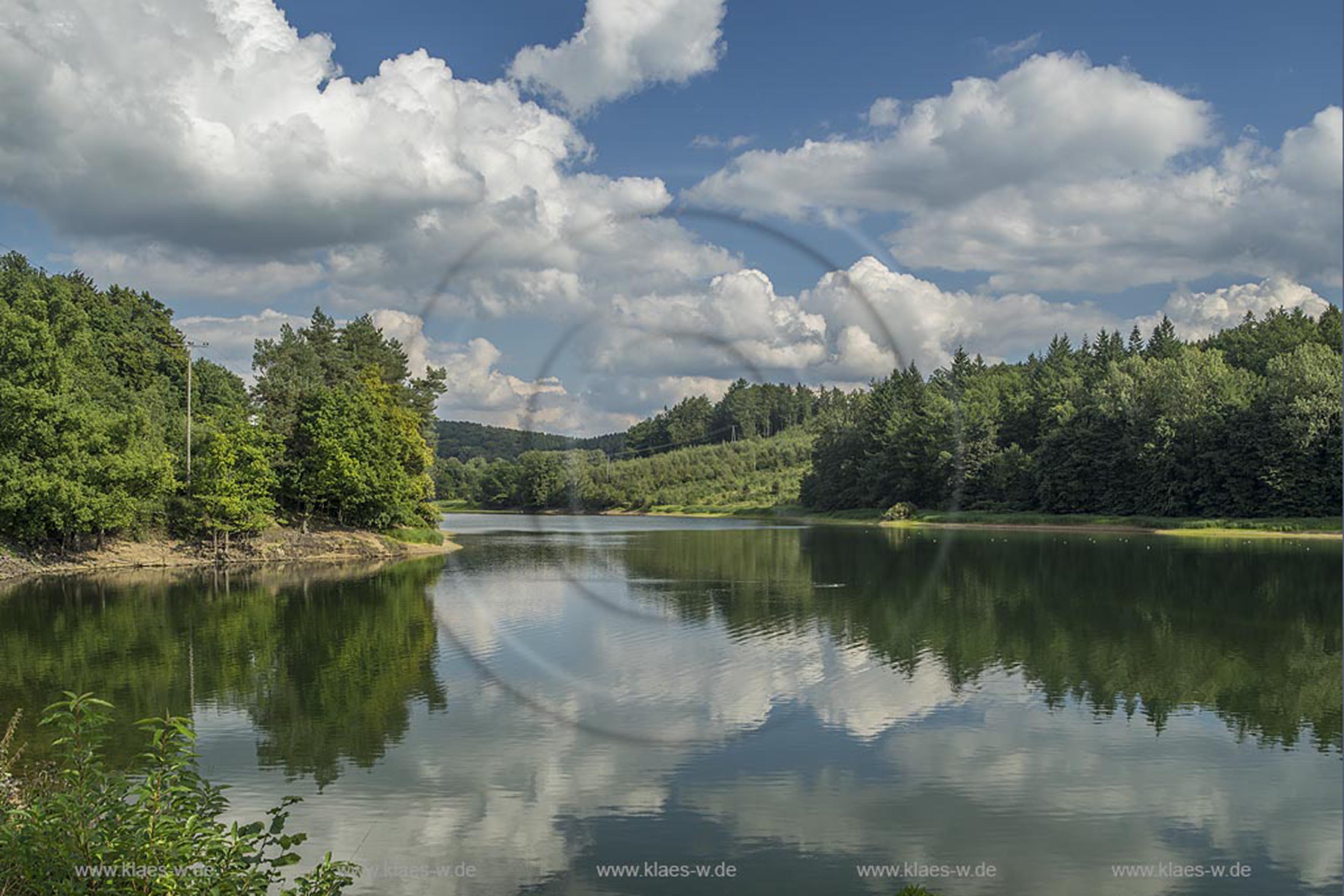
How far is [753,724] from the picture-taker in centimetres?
2128

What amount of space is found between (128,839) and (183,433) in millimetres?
67055

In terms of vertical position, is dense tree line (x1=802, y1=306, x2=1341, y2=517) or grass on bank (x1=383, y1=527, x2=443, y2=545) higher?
dense tree line (x1=802, y1=306, x2=1341, y2=517)

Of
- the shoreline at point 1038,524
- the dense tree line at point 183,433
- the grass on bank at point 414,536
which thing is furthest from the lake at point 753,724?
the grass on bank at point 414,536

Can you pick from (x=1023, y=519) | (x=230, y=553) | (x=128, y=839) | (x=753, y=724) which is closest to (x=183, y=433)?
(x=230, y=553)

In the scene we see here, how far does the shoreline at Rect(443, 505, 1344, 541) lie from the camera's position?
8300 centimetres

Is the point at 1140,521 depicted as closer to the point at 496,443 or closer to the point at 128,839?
the point at 496,443

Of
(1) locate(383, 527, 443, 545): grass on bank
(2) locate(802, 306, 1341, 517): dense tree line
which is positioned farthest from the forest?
(1) locate(383, 527, 443, 545): grass on bank

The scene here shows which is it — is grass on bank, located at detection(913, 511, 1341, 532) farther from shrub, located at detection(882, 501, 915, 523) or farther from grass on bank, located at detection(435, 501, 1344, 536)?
shrub, located at detection(882, 501, 915, 523)

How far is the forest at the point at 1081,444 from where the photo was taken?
8331 cm

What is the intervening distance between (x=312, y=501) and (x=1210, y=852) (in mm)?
63561

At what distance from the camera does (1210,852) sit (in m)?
14.3

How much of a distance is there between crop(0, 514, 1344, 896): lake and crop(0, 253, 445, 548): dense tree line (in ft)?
31.9

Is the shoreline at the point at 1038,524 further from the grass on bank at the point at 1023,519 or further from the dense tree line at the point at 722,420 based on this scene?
the dense tree line at the point at 722,420

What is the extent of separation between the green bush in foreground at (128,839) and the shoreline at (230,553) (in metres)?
49.2
